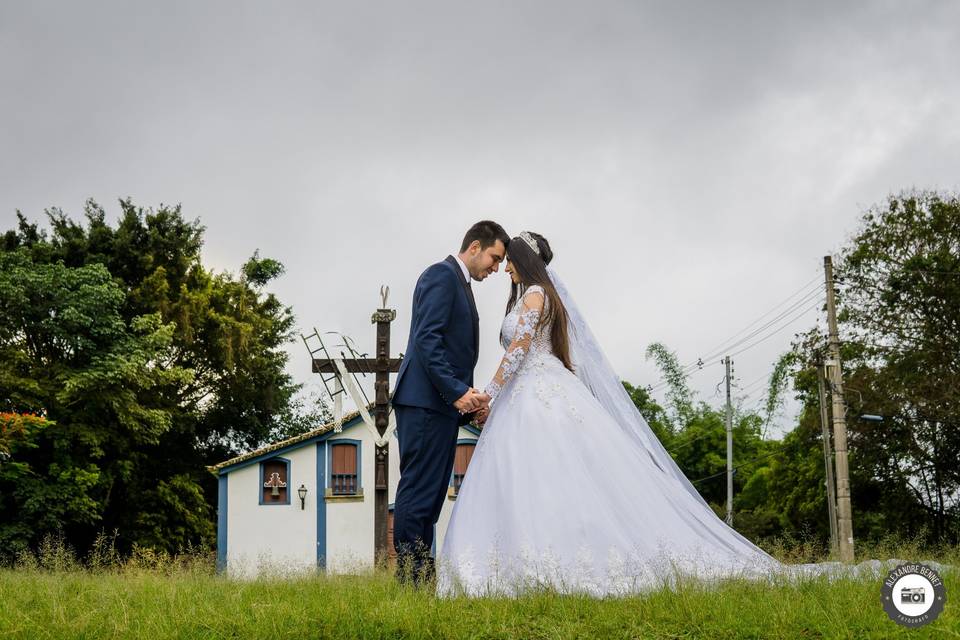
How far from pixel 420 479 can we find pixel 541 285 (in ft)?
5.33

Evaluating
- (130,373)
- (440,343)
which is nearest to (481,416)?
(440,343)

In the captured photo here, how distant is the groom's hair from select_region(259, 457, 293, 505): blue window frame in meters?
25.2

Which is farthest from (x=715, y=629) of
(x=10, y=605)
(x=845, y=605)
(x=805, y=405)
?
(x=805, y=405)

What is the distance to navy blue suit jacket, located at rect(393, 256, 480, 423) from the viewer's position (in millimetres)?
6035

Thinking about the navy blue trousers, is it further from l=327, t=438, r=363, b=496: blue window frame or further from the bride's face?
l=327, t=438, r=363, b=496: blue window frame

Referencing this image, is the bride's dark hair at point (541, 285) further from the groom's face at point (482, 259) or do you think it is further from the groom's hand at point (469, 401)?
the groom's hand at point (469, 401)

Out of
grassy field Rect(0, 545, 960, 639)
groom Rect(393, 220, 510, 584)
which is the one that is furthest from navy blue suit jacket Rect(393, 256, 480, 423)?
grassy field Rect(0, 545, 960, 639)

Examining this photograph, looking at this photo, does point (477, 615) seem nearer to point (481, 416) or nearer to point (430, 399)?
point (430, 399)

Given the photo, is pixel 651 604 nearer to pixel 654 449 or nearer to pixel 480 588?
pixel 480 588

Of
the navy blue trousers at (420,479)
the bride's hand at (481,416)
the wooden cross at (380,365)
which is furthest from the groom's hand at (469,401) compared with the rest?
the wooden cross at (380,365)

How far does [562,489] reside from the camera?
5883 millimetres

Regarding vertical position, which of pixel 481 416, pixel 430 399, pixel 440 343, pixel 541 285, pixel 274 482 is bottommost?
pixel 274 482

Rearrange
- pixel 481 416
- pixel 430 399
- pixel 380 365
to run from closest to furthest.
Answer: pixel 430 399 < pixel 481 416 < pixel 380 365

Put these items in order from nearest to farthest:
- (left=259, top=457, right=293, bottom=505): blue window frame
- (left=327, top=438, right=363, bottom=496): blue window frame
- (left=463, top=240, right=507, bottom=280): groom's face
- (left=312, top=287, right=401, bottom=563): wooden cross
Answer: (left=463, top=240, right=507, bottom=280): groom's face, (left=312, top=287, right=401, bottom=563): wooden cross, (left=259, top=457, right=293, bottom=505): blue window frame, (left=327, top=438, right=363, bottom=496): blue window frame
